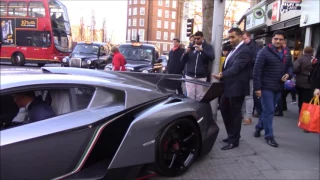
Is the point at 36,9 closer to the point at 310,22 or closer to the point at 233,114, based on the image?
the point at 310,22

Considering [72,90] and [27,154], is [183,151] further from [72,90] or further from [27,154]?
[27,154]

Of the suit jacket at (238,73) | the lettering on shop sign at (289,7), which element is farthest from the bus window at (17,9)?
the suit jacket at (238,73)

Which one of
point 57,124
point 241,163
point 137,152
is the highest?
point 57,124

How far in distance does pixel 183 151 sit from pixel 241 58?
172 centimetres

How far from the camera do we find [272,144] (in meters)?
5.14

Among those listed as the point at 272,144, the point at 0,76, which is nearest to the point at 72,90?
the point at 0,76

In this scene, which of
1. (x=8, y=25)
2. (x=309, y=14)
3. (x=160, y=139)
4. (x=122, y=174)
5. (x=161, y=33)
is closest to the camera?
(x=122, y=174)

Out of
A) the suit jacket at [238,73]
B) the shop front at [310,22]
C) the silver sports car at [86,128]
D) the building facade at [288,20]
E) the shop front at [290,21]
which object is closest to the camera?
the silver sports car at [86,128]

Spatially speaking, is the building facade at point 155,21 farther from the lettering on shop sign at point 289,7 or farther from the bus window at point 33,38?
the lettering on shop sign at point 289,7

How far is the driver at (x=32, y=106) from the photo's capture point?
9.51 feet

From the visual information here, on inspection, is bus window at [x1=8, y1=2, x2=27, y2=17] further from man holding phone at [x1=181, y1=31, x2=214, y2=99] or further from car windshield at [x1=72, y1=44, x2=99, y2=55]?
A: man holding phone at [x1=181, y1=31, x2=214, y2=99]

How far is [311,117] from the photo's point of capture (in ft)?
14.0

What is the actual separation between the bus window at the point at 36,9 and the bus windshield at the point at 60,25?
56 cm

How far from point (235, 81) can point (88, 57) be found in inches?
441
